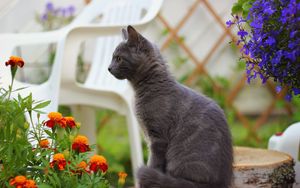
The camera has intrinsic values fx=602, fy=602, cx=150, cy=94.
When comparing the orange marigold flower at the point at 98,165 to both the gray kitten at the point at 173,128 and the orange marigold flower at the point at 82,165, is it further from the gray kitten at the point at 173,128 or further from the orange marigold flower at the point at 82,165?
the gray kitten at the point at 173,128

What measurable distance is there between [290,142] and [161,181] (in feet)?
2.57

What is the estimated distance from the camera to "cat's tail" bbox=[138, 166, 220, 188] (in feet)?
5.58

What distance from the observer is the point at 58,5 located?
14.4 feet

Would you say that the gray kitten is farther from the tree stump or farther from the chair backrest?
the chair backrest

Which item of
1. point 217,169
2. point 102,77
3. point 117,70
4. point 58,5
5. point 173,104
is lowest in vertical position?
point 217,169

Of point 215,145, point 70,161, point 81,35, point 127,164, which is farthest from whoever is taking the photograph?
point 127,164

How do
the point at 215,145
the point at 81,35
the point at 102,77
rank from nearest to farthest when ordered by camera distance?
the point at 215,145 → the point at 81,35 → the point at 102,77

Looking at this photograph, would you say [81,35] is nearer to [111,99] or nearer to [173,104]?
[111,99]

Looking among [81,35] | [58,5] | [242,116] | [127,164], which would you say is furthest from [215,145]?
[58,5]

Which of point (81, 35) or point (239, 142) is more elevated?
point (81, 35)

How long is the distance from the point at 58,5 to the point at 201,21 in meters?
1.05

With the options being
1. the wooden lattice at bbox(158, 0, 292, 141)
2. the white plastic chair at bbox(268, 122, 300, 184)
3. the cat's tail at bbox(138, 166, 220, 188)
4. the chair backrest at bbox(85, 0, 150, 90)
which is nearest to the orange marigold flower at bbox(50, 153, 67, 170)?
the cat's tail at bbox(138, 166, 220, 188)

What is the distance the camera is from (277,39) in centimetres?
157

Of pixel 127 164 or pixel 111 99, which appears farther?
pixel 127 164
